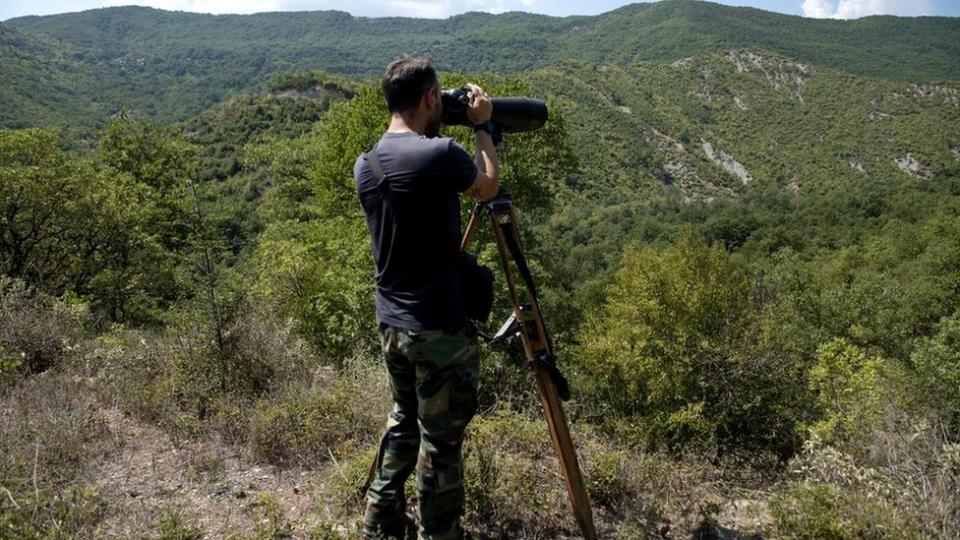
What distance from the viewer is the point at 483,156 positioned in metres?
2.19

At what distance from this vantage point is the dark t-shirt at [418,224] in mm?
1998

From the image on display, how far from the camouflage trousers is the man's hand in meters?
0.82

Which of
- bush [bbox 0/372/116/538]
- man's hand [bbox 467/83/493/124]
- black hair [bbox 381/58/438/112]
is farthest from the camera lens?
bush [bbox 0/372/116/538]

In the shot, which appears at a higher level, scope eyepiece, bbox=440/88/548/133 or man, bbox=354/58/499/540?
scope eyepiece, bbox=440/88/548/133

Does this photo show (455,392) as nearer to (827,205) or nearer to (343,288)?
(343,288)

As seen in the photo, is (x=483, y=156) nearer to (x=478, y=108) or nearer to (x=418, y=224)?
(x=478, y=108)

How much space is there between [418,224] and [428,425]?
770mm

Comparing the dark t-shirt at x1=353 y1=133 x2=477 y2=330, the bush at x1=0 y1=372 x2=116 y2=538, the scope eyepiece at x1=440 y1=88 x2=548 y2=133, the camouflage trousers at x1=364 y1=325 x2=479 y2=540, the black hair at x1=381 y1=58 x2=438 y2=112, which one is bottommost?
the bush at x1=0 y1=372 x2=116 y2=538

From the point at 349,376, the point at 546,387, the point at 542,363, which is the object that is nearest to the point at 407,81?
the point at 542,363

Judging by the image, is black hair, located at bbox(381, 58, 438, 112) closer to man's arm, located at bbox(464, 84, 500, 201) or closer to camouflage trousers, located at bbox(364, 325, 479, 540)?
man's arm, located at bbox(464, 84, 500, 201)

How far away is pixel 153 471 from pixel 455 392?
201cm

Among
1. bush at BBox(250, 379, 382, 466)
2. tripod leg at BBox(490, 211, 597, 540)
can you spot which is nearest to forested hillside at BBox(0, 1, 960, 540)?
bush at BBox(250, 379, 382, 466)

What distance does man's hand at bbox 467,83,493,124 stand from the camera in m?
2.26

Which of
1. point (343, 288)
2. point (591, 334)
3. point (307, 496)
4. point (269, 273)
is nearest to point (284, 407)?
point (307, 496)
